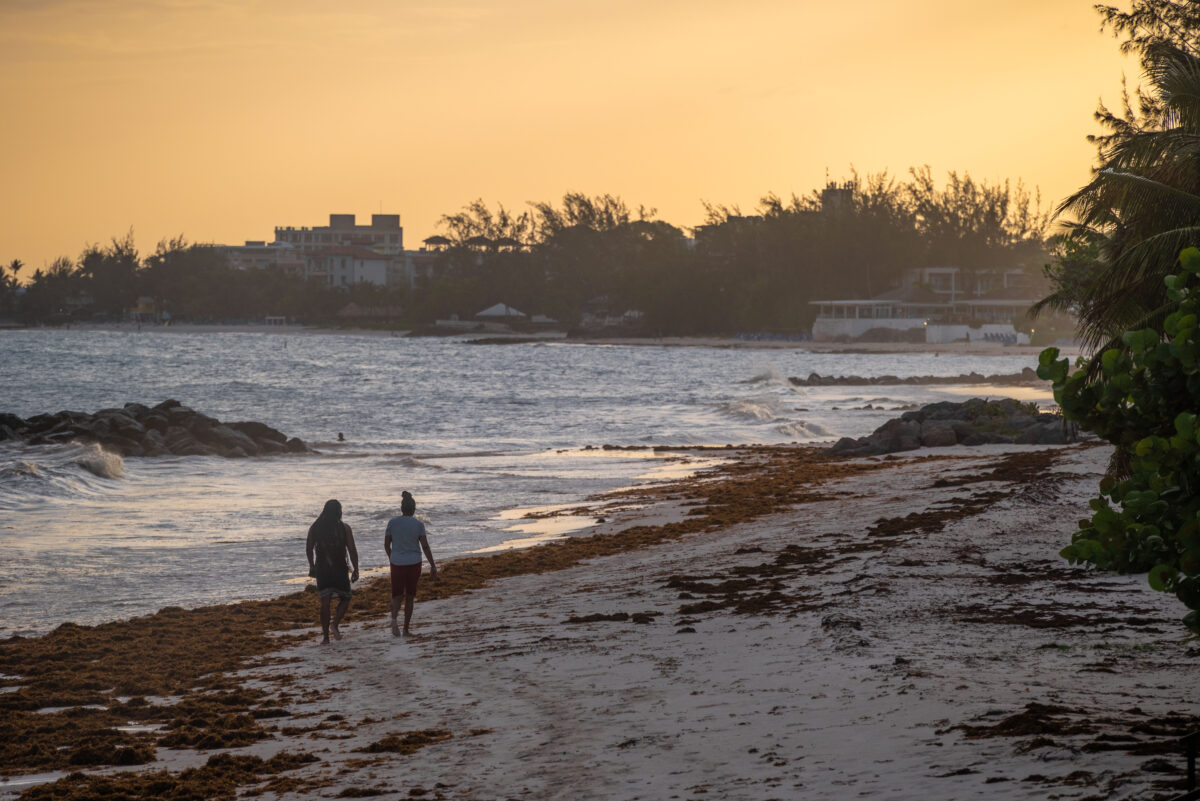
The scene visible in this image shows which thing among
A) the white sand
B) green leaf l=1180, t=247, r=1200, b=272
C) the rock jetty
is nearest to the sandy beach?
the white sand

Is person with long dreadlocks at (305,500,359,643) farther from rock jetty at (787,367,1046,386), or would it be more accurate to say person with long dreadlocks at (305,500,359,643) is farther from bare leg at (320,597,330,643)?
rock jetty at (787,367,1046,386)

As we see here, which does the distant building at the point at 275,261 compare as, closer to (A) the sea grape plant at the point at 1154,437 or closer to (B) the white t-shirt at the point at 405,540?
(B) the white t-shirt at the point at 405,540

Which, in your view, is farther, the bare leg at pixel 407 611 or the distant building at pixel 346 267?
the distant building at pixel 346 267

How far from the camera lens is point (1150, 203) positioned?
11562 millimetres

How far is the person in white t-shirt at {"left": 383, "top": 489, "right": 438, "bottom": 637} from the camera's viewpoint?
10336 millimetres

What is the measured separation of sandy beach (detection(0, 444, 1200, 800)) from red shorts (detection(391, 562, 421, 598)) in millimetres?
405

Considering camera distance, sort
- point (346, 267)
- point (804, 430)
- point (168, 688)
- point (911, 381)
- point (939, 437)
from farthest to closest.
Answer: point (346, 267) < point (911, 381) < point (804, 430) < point (939, 437) < point (168, 688)

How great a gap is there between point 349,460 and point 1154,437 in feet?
80.7

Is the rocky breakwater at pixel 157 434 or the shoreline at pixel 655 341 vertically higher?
the shoreline at pixel 655 341

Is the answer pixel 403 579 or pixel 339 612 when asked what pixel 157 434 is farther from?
pixel 403 579

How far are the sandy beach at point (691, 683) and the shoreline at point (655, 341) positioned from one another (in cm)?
5702

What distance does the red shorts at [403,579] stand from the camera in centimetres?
1038

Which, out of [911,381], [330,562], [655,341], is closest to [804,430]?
[330,562]

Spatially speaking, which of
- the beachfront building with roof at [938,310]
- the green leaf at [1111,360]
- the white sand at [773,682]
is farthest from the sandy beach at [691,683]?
the beachfront building with roof at [938,310]
